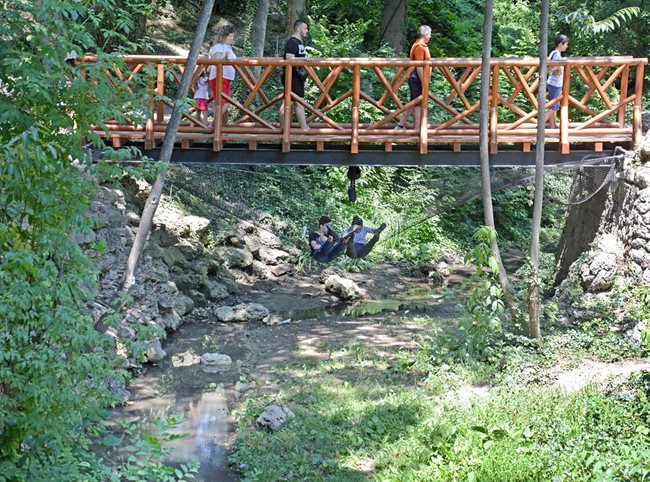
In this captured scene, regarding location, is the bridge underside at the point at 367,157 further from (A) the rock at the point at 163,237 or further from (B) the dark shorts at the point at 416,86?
(A) the rock at the point at 163,237

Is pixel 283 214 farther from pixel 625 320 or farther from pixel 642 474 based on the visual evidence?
pixel 642 474

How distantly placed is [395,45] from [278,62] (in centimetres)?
835

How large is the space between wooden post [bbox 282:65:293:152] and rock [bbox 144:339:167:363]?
2.61 metres

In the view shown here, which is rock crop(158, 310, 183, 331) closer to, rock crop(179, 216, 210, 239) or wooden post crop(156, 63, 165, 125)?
rock crop(179, 216, 210, 239)

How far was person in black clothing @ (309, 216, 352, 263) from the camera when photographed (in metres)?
10.4

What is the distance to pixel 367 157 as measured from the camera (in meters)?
10.0

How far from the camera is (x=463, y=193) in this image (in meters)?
10.4

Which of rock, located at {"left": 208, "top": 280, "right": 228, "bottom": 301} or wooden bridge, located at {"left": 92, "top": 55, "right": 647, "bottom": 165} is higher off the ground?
wooden bridge, located at {"left": 92, "top": 55, "right": 647, "bottom": 165}

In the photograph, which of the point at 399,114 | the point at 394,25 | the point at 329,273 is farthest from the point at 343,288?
the point at 394,25

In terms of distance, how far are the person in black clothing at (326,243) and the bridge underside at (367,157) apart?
A: 0.89 metres

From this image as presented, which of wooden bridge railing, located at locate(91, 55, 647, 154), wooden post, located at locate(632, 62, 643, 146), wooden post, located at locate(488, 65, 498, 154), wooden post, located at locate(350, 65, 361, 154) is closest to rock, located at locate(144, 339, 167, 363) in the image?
wooden bridge railing, located at locate(91, 55, 647, 154)

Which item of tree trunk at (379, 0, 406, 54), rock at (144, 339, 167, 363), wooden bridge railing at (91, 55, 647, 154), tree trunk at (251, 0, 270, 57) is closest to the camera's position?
rock at (144, 339, 167, 363)

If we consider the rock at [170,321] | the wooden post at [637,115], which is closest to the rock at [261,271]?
the rock at [170,321]

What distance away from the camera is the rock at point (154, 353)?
9.26 m
